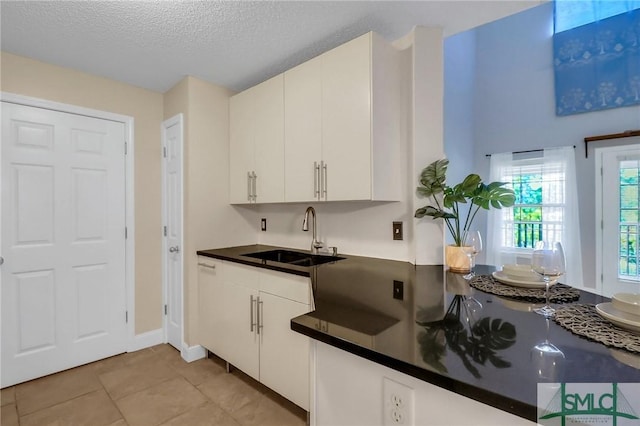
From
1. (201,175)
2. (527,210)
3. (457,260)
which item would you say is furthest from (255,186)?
(527,210)

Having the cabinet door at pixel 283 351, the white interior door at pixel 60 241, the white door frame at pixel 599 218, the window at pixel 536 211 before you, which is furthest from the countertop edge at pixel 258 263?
the white door frame at pixel 599 218

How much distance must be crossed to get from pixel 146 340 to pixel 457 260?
2745 millimetres

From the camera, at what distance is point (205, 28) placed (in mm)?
1826

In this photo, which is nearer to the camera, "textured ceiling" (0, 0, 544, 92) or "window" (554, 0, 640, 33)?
"textured ceiling" (0, 0, 544, 92)

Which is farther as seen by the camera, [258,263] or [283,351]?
[258,263]

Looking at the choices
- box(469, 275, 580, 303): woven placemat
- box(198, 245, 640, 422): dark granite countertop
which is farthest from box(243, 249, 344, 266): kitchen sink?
box(469, 275, 580, 303): woven placemat

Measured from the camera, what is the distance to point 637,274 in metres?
3.74

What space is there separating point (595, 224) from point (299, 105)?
14.7 feet

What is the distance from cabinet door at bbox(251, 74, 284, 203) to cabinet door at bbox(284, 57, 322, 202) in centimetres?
6

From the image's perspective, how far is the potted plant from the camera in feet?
5.34

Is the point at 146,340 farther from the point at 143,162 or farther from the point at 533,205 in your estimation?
the point at 533,205

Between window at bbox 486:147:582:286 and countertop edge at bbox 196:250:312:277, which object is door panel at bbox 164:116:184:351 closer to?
countertop edge at bbox 196:250:312:277

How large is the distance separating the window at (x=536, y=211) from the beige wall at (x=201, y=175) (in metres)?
3.85

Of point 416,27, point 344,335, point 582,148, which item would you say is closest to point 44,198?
point 344,335
